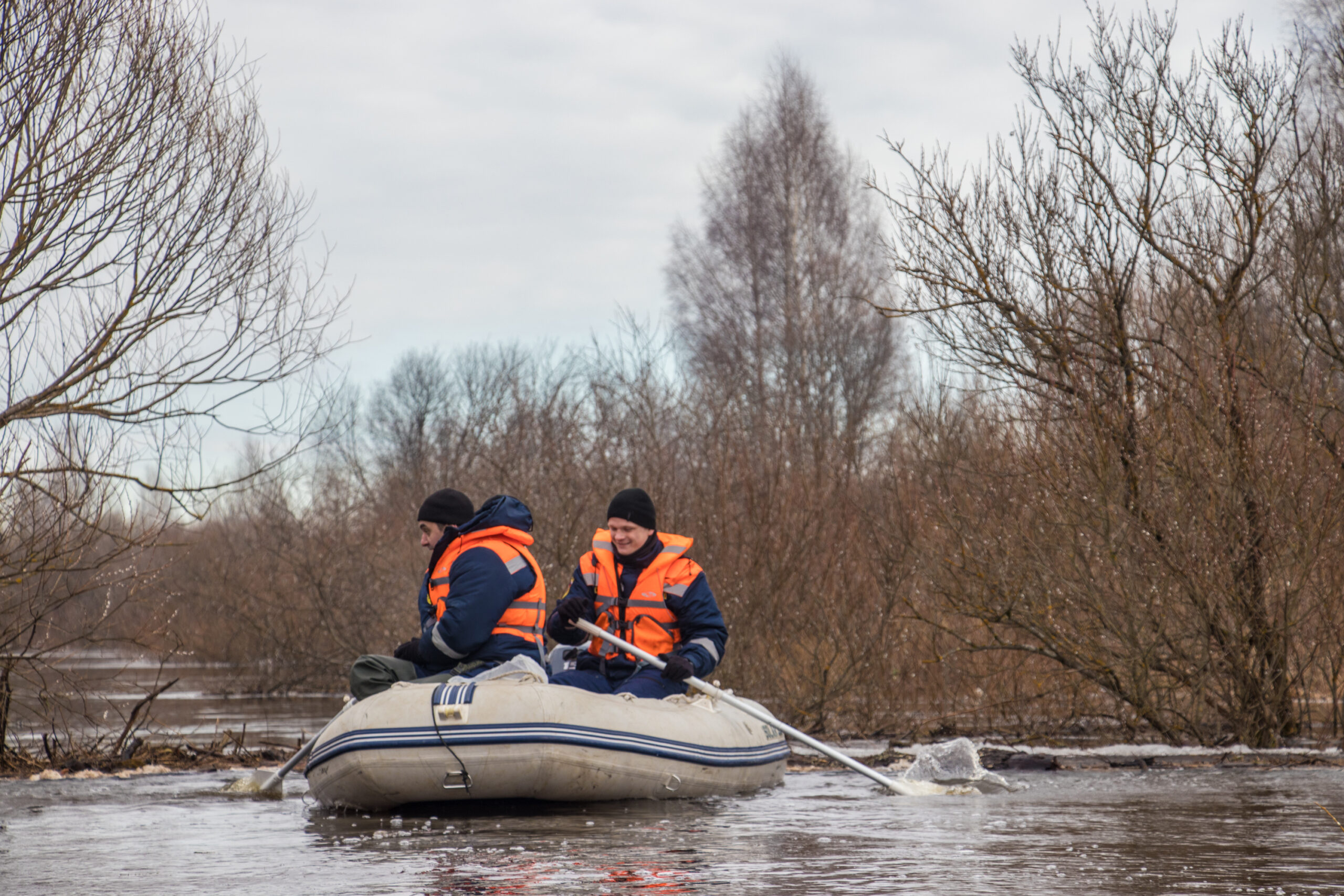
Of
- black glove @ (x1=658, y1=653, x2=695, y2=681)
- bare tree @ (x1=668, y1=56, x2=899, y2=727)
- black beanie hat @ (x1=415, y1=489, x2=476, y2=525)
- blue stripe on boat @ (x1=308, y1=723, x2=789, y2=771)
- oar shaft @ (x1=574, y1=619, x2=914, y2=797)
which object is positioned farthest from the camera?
bare tree @ (x1=668, y1=56, x2=899, y2=727)

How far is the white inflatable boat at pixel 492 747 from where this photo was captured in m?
7.33

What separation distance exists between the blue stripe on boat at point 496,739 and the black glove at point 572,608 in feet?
3.70

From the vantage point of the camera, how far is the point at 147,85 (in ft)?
35.7

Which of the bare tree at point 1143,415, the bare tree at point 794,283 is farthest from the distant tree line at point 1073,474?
the bare tree at point 794,283

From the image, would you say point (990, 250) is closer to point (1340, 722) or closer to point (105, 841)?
point (1340, 722)

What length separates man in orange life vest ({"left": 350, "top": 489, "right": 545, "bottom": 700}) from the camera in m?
7.73

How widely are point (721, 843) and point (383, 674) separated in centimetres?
248

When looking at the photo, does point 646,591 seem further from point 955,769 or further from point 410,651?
point 955,769

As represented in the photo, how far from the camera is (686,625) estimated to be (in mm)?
8945

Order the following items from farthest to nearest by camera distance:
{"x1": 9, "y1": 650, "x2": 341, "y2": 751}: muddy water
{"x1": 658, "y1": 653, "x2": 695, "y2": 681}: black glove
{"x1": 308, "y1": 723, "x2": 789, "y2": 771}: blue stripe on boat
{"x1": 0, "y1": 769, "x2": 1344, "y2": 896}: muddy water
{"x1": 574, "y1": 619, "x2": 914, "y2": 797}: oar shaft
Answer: {"x1": 9, "y1": 650, "x2": 341, "y2": 751}: muddy water → {"x1": 574, "y1": 619, "x2": 914, "y2": 797}: oar shaft → {"x1": 658, "y1": 653, "x2": 695, "y2": 681}: black glove → {"x1": 308, "y1": 723, "x2": 789, "y2": 771}: blue stripe on boat → {"x1": 0, "y1": 769, "x2": 1344, "y2": 896}: muddy water

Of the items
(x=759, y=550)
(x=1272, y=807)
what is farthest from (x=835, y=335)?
(x=1272, y=807)

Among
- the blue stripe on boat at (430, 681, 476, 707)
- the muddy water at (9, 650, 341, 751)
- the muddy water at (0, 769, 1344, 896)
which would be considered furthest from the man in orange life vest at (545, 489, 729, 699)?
the muddy water at (9, 650, 341, 751)

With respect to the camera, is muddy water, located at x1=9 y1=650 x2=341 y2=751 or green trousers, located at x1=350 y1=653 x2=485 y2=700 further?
muddy water, located at x1=9 y1=650 x2=341 y2=751

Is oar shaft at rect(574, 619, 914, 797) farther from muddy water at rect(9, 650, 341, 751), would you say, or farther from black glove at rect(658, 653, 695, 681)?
muddy water at rect(9, 650, 341, 751)
